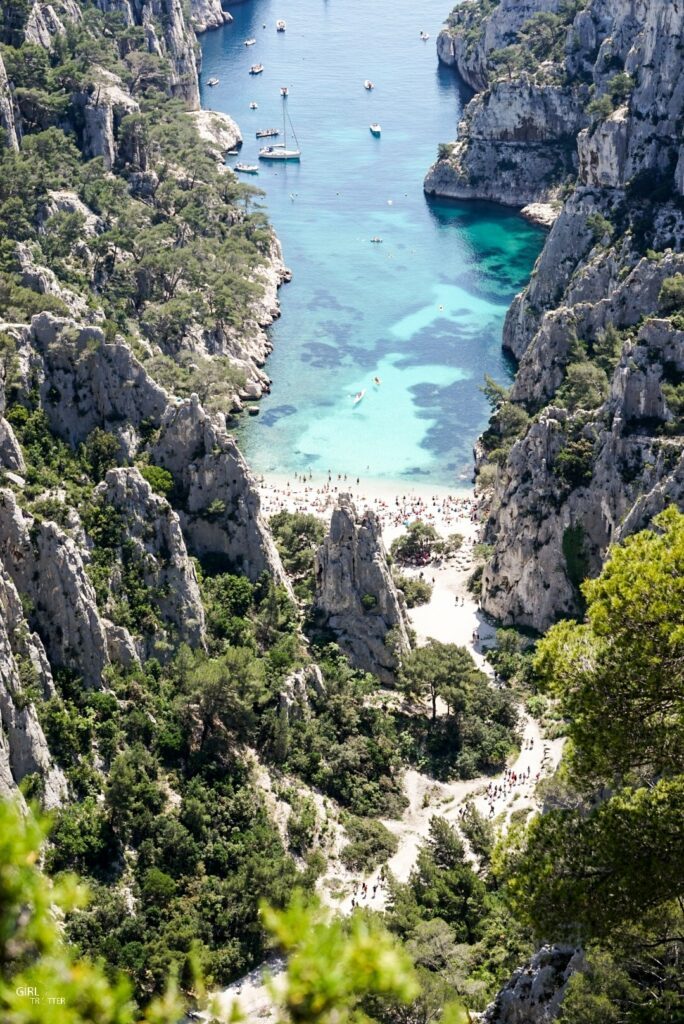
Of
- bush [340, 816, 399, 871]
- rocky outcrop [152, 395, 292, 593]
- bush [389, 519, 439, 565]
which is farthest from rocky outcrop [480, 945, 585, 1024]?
bush [389, 519, 439, 565]

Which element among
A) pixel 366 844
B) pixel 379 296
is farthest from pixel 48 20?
pixel 366 844

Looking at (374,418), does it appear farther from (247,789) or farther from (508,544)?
(247,789)

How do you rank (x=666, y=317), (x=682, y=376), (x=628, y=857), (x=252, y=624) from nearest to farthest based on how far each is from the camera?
(x=628, y=857) → (x=252, y=624) → (x=682, y=376) → (x=666, y=317)

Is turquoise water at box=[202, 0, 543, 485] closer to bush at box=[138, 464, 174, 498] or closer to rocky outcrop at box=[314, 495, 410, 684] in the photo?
rocky outcrop at box=[314, 495, 410, 684]

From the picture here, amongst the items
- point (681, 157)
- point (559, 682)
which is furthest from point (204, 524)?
point (681, 157)

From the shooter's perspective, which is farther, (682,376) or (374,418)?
(374,418)

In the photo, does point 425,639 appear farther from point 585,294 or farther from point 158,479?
point 585,294
